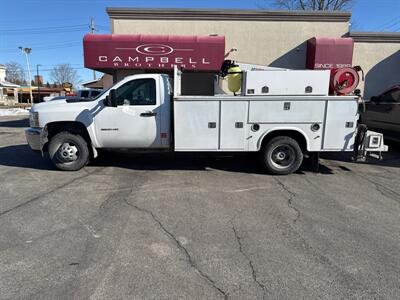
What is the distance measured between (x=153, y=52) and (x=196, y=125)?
8814 millimetres

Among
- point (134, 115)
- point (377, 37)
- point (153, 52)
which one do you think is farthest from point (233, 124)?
point (377, 37)

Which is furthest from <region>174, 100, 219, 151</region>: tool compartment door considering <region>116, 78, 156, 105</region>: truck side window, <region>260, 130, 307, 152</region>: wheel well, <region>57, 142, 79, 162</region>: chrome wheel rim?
<region>57, 142, 79, 162</region>: chrome wheel rim

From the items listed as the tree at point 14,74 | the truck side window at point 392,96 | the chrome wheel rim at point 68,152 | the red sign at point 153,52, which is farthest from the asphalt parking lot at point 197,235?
the tree at point 14,74

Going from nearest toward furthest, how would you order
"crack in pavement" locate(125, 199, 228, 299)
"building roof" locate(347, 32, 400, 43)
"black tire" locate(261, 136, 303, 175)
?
1. "crack in pavement" locate(125, 199, 228, 299)
2. "black tire" locate(261, 136, 303, 175)
3. "building roof" locate(347, 32, 400, 43)

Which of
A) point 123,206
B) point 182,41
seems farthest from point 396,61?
point 123,206

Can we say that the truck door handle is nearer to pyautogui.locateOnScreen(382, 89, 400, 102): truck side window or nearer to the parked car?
the parked car

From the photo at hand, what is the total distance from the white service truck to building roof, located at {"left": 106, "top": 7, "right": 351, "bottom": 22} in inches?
410

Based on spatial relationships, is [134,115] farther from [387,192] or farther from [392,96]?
[392,96]

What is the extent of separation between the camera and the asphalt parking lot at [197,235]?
312cm

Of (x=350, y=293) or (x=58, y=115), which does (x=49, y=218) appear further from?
(x=350, y=293)

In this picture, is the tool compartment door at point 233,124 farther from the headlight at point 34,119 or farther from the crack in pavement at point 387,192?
the headlight at point 34,119

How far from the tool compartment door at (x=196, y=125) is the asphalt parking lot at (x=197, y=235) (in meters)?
0.70

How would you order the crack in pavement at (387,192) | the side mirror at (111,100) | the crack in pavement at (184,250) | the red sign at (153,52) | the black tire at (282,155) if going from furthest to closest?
the red sign at (153,52)
the black tire at (282,155)
the side mirror at (111,100)
the crack in pavement at (387,192)
the crack in pavement at (184,250)

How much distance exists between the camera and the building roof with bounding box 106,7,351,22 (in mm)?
16188
